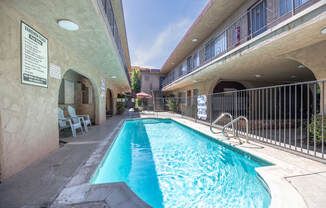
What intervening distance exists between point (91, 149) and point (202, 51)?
32.5 feet

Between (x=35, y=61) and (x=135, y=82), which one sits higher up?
(x=135, y=82)

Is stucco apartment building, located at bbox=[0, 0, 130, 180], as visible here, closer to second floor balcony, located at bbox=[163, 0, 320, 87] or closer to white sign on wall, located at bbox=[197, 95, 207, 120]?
second floor balcony, located at bbox=[163, 0, 320, 87]

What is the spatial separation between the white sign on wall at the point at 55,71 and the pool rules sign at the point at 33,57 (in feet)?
0.77

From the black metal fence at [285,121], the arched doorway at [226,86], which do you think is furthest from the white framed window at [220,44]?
the arched doorway at [226,86]

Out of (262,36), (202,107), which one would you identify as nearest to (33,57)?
(262,36)

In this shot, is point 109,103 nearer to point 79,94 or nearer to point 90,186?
point 79,94

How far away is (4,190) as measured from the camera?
2078 millimetres

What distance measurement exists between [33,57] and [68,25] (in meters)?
0.98

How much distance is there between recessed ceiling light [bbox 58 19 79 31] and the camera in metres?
2.98

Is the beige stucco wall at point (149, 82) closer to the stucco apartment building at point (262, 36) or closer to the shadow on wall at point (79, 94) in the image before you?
the stucco apartment building at point (262, 36)

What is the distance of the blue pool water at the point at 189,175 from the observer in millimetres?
2551

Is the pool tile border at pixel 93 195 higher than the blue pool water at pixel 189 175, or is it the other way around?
the pool tile border at pixel 93 195

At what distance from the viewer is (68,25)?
3.12 meters

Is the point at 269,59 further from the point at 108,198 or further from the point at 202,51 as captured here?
the point at 108,198
